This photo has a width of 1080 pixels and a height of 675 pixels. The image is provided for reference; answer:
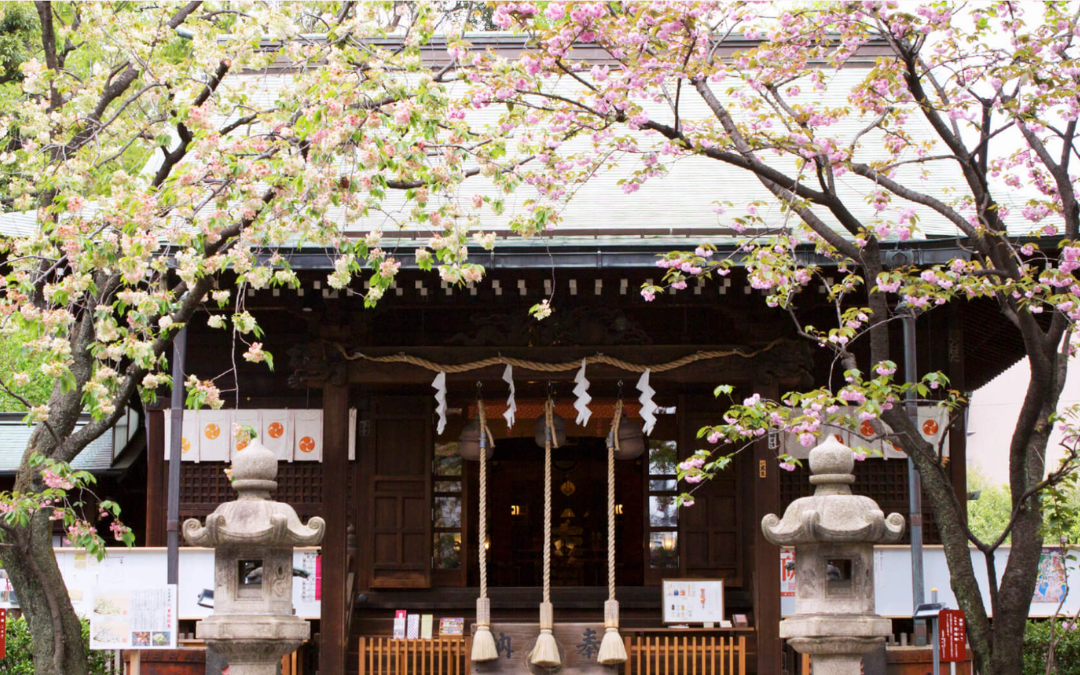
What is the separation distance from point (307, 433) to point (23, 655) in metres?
3.04

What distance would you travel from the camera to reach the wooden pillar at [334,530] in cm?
939

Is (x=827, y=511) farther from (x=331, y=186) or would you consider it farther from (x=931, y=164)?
(x=931, y=164)

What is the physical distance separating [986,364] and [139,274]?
10.5 m

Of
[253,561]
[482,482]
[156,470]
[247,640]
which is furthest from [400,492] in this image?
[247,640]

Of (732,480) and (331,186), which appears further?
(732,480)

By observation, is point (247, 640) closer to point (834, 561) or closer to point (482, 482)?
point (482, 482)

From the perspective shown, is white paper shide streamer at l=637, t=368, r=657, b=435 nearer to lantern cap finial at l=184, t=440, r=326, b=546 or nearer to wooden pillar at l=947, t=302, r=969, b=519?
wooden pillar at l=947, t=302, r=969, b=519

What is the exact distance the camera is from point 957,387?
10.2 m

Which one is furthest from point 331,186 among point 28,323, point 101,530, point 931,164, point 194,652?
point 101,530

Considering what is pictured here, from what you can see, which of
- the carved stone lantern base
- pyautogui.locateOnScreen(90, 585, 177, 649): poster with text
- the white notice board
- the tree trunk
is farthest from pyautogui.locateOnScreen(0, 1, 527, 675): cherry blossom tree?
the white notice board

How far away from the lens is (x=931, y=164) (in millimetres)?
11711

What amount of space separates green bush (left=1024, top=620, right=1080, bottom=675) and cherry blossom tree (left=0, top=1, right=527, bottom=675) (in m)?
5.83

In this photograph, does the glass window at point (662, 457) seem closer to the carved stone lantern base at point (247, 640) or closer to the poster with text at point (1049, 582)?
the poster with text at point (1049, 582)

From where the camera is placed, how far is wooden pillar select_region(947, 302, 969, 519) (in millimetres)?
10203
